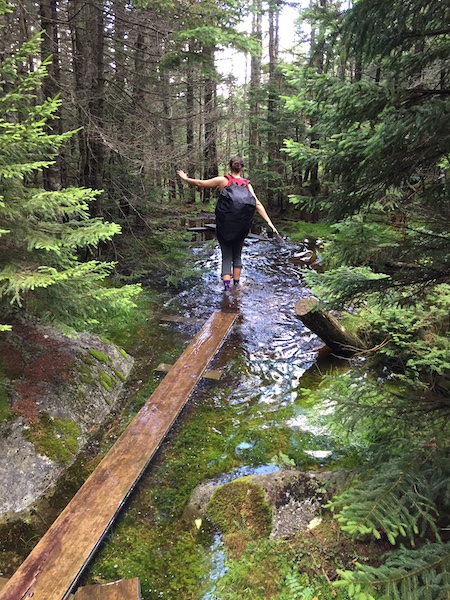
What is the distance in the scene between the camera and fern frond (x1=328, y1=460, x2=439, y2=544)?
6.29 feet

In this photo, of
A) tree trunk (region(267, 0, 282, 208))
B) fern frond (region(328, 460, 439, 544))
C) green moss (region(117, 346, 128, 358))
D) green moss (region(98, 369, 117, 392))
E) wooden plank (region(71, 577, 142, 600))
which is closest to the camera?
fern frond (region(328, 460, 439, 544))

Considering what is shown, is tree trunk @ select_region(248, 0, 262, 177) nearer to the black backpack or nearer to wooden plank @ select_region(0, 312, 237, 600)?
the black backpack

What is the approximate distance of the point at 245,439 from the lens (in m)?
4.49

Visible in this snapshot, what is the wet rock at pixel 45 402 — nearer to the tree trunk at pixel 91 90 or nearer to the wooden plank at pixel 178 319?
the wooden plank at pixel 178 319

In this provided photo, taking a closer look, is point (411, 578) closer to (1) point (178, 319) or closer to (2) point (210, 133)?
(1) point (178, 319)

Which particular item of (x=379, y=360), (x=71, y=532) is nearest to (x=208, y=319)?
(x=379, y=360)

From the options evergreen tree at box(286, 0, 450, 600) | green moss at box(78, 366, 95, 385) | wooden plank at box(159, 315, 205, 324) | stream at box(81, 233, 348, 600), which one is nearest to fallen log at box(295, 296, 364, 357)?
stream at box(81, 233, 348, 600)

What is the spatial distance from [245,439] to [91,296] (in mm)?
2360

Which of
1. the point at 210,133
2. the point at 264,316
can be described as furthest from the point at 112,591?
the point at 210,133

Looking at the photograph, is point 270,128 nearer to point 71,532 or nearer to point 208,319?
point 208,319

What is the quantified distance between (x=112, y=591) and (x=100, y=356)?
10.9 feet

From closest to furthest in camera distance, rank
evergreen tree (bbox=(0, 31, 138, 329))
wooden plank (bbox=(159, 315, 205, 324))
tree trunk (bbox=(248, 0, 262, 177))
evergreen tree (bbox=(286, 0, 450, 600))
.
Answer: evergreen tree (bbox=(286, 0, 450, 600))
evergreen tree (bbox=(0, 31, 138, 329))
wooden plank (bbox=(159, 315, 205, 324))
tree trunk (bbox=(248, 0, 262, 177))

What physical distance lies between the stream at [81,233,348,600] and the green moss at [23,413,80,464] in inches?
36.5

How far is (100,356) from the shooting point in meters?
5.63
